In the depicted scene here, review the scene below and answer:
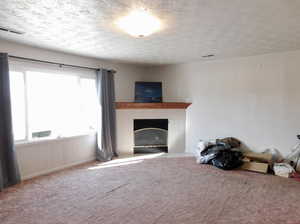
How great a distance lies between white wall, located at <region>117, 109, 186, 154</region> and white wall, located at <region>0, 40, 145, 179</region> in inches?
21.3

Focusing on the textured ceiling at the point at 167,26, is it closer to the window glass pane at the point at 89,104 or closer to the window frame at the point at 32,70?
the window frame at the point at 32,70

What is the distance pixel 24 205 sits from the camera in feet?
8.48

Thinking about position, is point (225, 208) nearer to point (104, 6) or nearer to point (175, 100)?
point (104, 6)

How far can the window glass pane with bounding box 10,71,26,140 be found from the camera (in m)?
3.32

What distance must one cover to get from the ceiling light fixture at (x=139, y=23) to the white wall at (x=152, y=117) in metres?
2.63

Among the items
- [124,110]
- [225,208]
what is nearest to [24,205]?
→ [225,208]

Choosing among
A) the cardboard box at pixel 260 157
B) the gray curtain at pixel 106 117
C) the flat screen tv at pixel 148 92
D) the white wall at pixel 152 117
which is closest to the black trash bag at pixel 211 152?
the cardboard box at pixel 260 157

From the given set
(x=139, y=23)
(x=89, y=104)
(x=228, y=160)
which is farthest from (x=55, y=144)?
(x=228, y=160)

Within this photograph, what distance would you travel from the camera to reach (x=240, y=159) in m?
3.97

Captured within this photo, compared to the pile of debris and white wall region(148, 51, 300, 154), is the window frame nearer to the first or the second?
white wall region(148, 51, 300, 154)

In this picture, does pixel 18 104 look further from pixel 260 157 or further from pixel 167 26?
pixel 260 157

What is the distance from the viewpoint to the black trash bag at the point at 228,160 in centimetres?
384

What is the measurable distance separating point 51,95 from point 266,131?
425cm

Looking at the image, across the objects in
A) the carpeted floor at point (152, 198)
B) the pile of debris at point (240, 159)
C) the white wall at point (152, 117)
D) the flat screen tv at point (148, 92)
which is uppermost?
the flat screen tv at point (148, 92)
